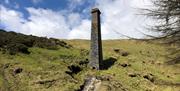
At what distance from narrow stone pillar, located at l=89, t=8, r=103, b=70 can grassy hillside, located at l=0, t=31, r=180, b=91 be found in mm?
868

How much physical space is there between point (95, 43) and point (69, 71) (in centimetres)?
564

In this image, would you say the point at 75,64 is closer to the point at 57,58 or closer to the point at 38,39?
the point at 57,58

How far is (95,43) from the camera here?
4200cm

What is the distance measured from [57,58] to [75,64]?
2181 mm

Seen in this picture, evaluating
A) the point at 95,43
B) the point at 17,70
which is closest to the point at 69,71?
the point at 17,70

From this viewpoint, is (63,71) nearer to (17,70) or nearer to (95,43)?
(17,70)

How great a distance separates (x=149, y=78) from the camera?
126 feet

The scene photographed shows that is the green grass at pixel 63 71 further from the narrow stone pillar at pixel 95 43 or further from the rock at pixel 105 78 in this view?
the narrow stone pillar at pixel 95 43

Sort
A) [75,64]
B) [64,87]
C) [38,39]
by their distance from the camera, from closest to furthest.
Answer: [64,87], [75,64], [38,39]

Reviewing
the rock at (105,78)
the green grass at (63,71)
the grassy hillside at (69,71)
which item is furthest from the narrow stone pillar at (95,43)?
the rock at (105,78)

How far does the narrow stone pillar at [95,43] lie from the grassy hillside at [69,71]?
87 cm

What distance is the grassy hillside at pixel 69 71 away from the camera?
33844 millimetres

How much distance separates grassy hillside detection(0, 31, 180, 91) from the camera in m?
33.8

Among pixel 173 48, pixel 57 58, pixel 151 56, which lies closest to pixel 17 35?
pixel 57 58
